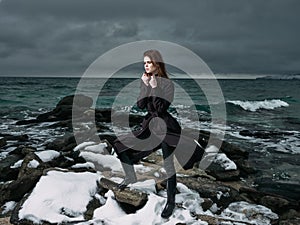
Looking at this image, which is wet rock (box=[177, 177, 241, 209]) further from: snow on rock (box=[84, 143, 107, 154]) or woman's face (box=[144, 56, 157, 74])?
Result: snow on rock (box=[84, 143, 107, 154])

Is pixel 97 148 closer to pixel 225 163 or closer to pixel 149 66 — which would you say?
pixel 225 163

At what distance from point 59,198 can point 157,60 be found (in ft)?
7.83

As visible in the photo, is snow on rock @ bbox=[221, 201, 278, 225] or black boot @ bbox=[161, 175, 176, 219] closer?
black boot @ bbox=[161, 175, 176, 219]

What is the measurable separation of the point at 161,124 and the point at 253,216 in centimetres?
245

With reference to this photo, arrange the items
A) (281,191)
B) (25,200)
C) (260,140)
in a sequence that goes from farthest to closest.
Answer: (260,140) < (281,191) < (25,200)

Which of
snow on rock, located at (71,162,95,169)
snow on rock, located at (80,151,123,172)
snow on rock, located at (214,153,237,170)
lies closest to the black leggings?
snow on rock, located at (80,151,123,172)

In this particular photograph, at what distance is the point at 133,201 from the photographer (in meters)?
4.45

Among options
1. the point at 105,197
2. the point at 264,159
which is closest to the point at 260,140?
the point at 264,159

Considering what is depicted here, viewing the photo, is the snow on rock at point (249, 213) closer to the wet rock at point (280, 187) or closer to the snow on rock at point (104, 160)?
the wet rock at point (280, 187)

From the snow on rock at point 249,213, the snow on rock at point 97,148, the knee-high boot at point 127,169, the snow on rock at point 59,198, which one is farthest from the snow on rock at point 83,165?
the snow on rock at point 249,213

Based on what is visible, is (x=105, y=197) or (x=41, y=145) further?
(x=41, y=145)

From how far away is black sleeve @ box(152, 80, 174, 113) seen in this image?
12.8 feet

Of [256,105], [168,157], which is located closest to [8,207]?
[168,157]

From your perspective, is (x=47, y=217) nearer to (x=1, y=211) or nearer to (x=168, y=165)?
(x=1, y=211)
